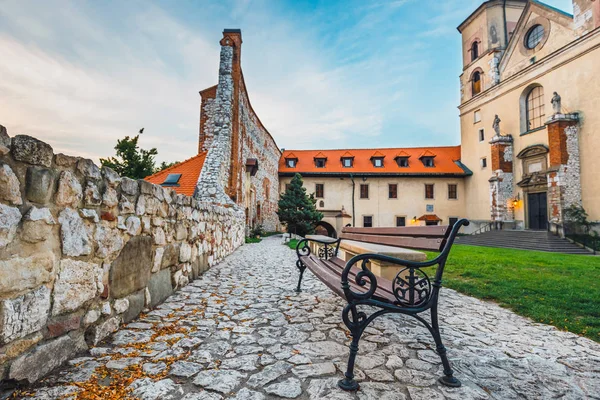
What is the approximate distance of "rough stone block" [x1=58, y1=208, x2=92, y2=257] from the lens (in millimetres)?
1903

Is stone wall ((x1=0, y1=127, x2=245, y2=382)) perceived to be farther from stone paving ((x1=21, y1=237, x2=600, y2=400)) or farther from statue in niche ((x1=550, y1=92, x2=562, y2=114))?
statue in niche ((x1=550, y1=92, x2=562, y2=114))

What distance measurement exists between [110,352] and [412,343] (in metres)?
2.31

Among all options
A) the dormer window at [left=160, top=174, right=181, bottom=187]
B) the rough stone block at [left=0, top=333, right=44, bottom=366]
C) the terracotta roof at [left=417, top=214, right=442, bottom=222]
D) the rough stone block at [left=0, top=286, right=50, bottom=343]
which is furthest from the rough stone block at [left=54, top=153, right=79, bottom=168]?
the terracotta roof at [left=417, top=214, right=442, bottom=222]

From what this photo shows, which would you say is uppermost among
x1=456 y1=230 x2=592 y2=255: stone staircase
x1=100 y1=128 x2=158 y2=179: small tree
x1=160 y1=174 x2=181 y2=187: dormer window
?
x1=100 y1=128 x2=158 y2=179: small tree

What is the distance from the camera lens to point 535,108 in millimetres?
19500

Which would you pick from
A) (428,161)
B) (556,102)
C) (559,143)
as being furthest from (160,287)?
(428,161)

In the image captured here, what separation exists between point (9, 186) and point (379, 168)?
2684 centimetres

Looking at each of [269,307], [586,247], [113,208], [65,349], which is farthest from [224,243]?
[586,247]

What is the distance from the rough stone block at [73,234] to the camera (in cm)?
190

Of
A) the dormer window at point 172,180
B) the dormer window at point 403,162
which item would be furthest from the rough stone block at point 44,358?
the dormer window at point 403,162

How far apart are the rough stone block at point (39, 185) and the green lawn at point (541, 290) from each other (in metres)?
4.47

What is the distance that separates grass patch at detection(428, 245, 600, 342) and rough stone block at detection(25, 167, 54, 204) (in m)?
4.46

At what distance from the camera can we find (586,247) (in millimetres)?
13180

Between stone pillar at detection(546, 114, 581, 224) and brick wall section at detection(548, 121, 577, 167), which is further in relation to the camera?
brick wall section at detection(548, 121, 577, 167)
